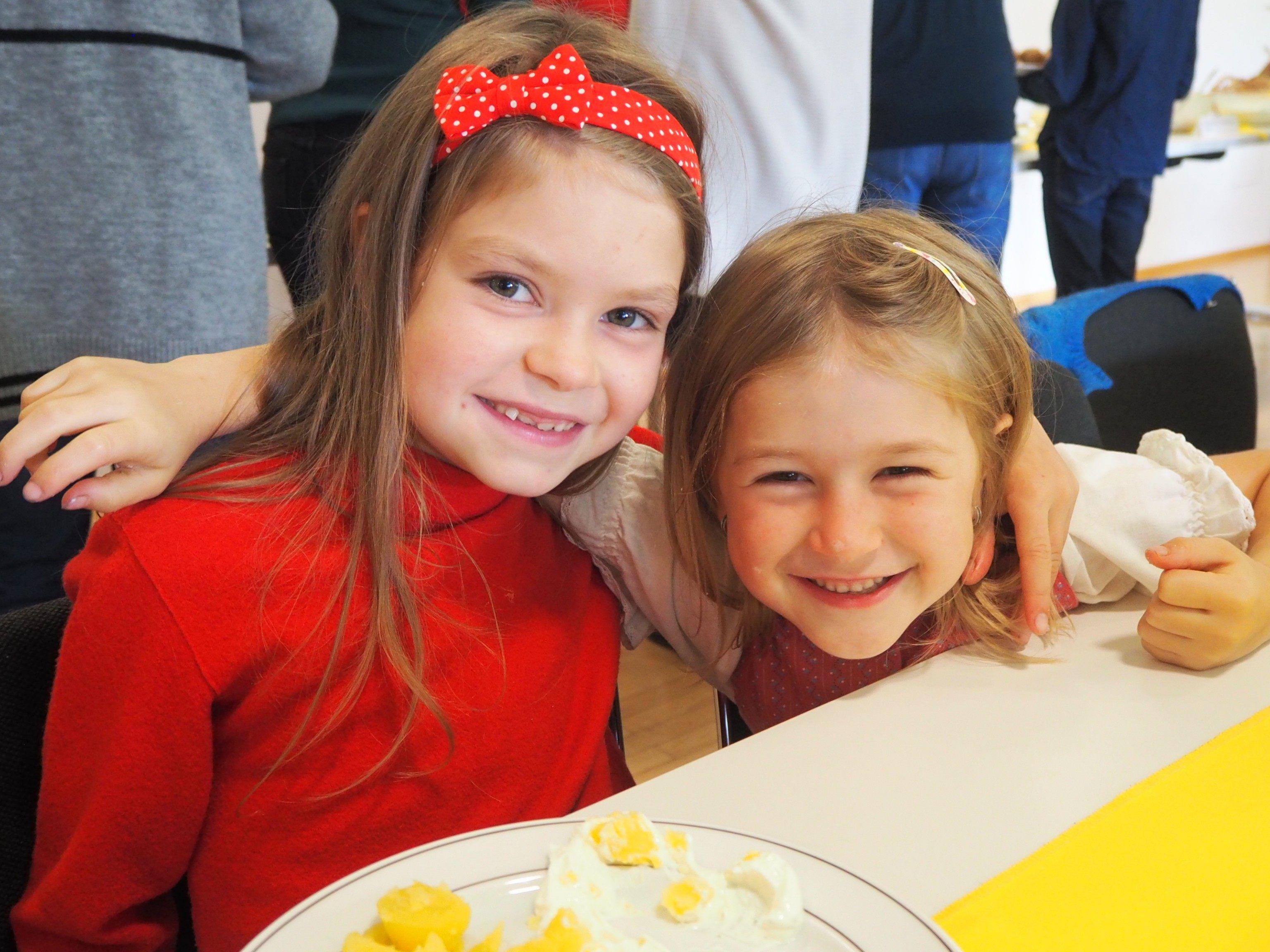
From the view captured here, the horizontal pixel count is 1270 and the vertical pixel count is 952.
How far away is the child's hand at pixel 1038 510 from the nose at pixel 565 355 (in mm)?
439

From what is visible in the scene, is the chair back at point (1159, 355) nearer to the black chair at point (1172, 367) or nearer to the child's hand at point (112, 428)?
the black chair at point (1172, 367)

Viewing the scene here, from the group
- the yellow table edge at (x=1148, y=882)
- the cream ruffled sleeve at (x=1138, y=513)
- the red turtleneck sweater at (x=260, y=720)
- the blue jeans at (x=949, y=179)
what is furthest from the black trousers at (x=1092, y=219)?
the yellow table edge at (x=1148, y=882)

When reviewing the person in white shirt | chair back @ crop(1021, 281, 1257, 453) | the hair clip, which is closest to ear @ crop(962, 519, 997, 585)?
the hair clip

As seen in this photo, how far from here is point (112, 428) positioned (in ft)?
2.44

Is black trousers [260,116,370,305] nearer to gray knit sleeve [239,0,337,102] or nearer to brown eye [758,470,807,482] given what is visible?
gray knit sleeve [239,0,337,102]

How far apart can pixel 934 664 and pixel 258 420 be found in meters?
0.63

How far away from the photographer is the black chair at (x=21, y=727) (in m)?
0.78

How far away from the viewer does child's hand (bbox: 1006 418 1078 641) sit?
38.3 inches

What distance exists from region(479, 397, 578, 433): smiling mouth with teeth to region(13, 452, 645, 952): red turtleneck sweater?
9 cm

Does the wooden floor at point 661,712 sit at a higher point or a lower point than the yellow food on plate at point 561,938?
lower

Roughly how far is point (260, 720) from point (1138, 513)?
88 cm

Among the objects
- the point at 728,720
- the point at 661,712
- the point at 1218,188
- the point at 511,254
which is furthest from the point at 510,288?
the point at 1218,188

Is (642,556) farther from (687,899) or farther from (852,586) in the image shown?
(687,899)

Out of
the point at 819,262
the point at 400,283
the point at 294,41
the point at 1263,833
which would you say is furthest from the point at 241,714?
the point at 294,41
